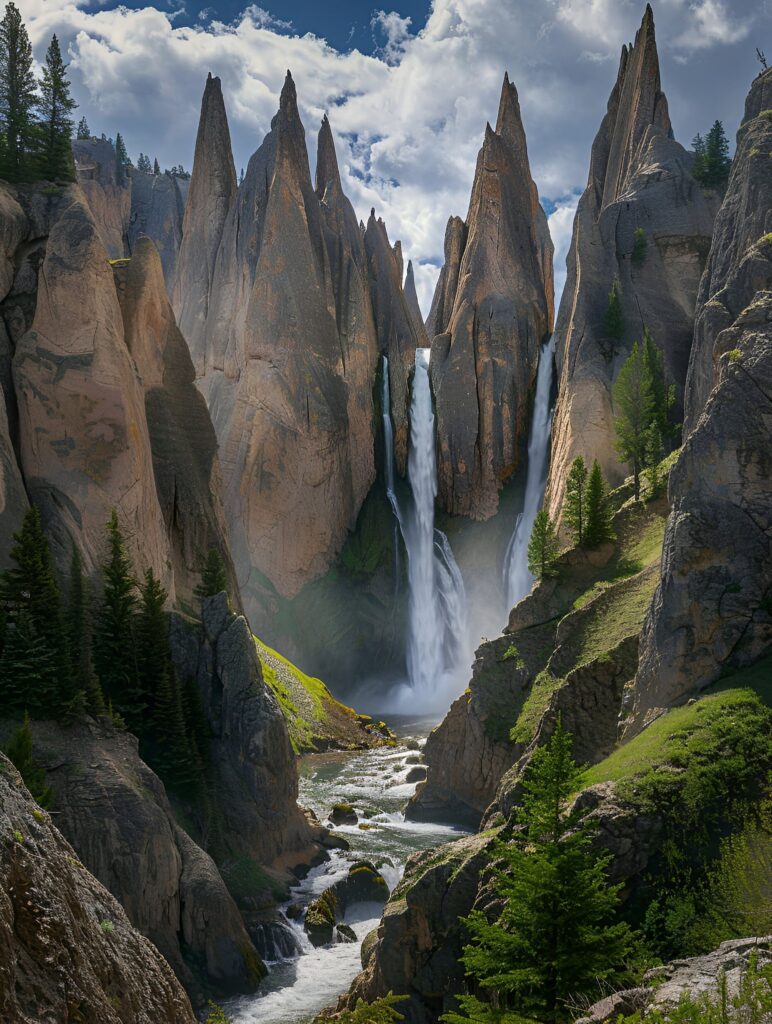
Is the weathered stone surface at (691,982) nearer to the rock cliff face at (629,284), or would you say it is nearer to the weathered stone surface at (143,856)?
the weathered stone surface at (143,856)

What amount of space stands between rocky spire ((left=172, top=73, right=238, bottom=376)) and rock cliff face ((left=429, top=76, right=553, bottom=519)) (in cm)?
2537

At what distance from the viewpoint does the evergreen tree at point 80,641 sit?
24.9 m

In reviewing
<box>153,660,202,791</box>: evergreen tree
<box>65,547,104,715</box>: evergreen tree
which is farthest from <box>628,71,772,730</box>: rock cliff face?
<box>65,547,104,715</box>: evergreen tree

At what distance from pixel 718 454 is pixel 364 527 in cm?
5487

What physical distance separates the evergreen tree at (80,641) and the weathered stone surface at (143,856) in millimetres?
928

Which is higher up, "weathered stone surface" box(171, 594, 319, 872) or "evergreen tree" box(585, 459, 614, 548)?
"evergreen tree" box(585, 459, 614, 548)

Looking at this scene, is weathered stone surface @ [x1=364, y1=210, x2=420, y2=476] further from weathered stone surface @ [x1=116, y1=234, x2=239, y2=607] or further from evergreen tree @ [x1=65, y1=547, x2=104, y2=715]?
evergreen tree @ [x1=65, y1=547, x2=104, y2=715]

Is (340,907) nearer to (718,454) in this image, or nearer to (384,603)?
(718,454)

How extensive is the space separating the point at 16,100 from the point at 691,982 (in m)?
44.2

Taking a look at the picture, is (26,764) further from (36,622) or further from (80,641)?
(80,641)

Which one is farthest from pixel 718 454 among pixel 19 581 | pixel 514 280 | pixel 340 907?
pixel 514 280

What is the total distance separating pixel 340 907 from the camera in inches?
1109

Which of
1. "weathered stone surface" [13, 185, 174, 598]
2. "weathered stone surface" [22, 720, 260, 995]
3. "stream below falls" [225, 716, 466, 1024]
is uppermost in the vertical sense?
"weathered stone surface" [13, 185, 174, 598]

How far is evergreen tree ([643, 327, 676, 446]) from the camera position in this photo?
49.0 m
